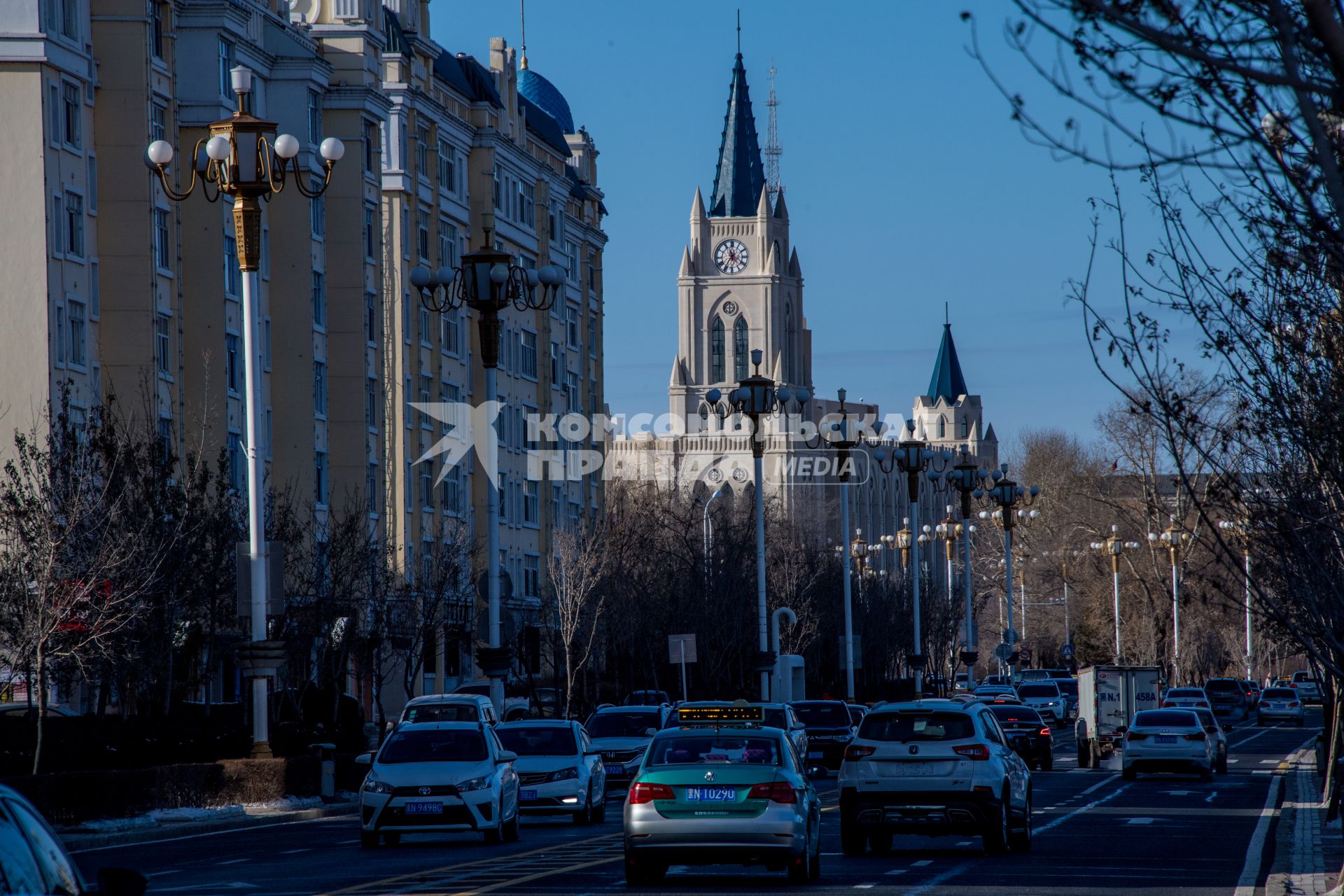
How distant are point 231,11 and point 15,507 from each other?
25.2 metres

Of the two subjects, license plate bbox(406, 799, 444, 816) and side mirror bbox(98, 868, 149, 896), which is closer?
side mirror bbox(98, 868, 149, 896)

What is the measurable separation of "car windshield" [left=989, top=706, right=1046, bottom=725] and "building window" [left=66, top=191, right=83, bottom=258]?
23757 mm

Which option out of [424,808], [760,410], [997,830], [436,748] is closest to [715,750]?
[997,830]

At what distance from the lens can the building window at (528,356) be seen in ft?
272

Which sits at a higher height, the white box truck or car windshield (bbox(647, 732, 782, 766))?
car windshield (bbox(647, 732, 782, 766))

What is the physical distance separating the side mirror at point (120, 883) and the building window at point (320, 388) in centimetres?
5460

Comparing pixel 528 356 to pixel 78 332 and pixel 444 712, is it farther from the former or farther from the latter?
pixel 444 712

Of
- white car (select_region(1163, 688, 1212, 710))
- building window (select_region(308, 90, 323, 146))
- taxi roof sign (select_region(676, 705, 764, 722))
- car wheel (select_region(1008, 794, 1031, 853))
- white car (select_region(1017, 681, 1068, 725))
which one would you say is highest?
building window (select_region(308, 90, 323, 146))

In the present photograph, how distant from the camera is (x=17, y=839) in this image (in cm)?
853

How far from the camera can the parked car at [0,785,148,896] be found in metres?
8.38

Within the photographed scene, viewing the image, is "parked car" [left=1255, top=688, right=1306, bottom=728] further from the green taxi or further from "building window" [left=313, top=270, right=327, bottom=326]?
the green taxi

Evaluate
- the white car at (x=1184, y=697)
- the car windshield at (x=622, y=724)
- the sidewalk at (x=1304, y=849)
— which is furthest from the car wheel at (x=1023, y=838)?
the white car at (x=1184, y=697)

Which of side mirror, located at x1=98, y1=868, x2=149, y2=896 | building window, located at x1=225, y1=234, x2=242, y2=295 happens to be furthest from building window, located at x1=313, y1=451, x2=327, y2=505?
side mirror, located at x1=98, y1=868, x2=149, y2=896

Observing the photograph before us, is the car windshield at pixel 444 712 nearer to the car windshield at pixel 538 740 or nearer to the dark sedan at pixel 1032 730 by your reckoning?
the car windshield at pixel 538 740
